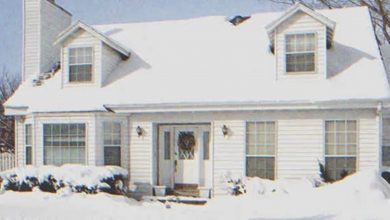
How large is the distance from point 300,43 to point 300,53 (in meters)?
0.31

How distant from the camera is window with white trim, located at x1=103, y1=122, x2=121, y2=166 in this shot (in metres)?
14.3

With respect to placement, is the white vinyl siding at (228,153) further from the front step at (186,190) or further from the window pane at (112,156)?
the window pane at (112,156)

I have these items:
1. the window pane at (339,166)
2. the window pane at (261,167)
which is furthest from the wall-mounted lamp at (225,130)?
the window pane at (339,166)

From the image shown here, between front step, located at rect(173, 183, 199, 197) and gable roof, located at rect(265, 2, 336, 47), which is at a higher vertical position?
gable roof, located at rect(265, 2, 336, 47)

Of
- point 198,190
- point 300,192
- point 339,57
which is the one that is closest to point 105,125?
point 198,190

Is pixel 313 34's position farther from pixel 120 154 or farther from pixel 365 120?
pixel 120 154

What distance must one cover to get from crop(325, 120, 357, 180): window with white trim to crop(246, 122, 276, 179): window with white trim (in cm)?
155

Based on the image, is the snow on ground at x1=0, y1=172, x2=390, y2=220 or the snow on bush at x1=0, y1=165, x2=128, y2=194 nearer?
the snow on ground at x1=0, y1=172, x2=390, y2=220

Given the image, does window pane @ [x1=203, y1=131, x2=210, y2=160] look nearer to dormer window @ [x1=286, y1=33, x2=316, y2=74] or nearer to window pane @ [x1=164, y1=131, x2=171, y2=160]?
window pane @ [x1=164, y1=131, x2=171, y2=160]

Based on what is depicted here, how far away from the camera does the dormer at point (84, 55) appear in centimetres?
1514

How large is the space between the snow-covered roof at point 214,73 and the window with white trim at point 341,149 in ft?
3.28

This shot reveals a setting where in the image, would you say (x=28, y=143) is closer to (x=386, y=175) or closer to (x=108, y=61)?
(x=108, y=61)

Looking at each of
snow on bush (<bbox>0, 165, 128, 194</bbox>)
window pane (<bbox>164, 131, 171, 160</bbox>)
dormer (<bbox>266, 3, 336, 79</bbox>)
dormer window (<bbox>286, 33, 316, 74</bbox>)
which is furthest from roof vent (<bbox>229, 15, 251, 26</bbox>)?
snow on bush (<bbox>0, 165, 128, 194</bbox>)

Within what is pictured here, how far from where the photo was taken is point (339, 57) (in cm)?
1405
